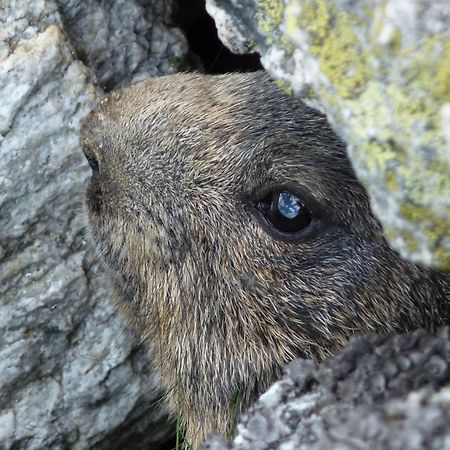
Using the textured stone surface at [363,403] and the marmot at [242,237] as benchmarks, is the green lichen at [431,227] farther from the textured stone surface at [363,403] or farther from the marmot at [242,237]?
the marmot at [242,237]

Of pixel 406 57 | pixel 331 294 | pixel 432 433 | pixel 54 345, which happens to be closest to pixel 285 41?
pixel 406 57

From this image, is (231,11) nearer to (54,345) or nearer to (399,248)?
(399,248)

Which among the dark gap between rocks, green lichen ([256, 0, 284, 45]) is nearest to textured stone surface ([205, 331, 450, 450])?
green lichen ([256, 0, 284, 45])

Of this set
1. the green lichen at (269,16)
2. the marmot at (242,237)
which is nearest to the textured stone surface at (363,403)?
the marmot at (242,237)

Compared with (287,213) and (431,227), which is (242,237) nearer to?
(287,213)

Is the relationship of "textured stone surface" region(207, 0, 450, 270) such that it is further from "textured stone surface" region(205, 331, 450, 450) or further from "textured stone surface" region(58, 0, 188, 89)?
"textured stone surface" region(58, 0, 188, 89)

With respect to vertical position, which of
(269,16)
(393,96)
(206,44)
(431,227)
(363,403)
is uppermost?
(269,16)

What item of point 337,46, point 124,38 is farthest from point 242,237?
point 124,38
